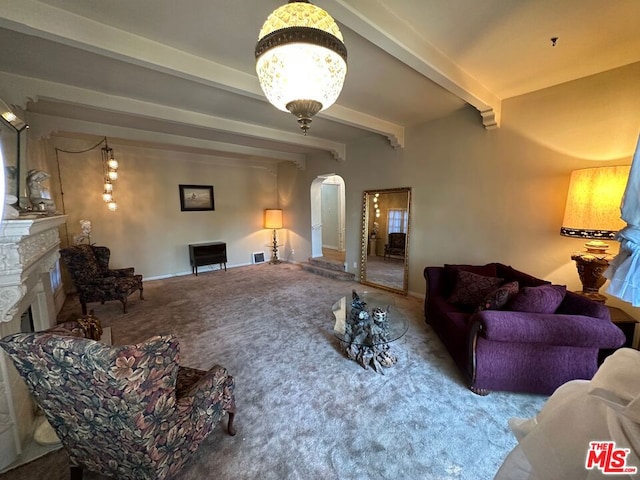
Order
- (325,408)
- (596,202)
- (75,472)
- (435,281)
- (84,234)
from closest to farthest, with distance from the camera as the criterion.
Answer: (75,472) → (325,408) → (596,202) → (435,281) → (84,234)

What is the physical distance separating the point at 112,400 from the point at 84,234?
192 inches

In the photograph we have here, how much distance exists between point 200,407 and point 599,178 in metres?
3.43

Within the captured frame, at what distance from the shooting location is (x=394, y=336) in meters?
2.36

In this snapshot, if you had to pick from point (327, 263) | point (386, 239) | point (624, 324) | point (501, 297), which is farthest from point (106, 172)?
point (624, 324)

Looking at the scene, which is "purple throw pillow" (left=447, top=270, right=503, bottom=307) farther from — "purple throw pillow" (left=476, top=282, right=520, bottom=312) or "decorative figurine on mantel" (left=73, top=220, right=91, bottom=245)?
"decorative figurine on mantel" (left=73, top=220, right=91, bottom=245)

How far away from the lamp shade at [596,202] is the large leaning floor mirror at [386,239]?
6.91 feet

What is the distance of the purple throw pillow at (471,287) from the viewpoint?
259cm

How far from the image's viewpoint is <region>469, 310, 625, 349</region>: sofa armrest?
5.72ft

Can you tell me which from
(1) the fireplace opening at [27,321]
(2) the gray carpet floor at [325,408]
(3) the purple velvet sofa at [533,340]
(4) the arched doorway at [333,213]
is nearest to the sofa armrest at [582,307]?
(3) the purple velvet sofa at [533,340]

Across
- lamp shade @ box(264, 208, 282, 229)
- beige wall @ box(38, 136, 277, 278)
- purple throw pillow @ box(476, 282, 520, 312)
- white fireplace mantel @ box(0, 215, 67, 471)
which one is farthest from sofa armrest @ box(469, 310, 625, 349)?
beige wall @ box(38, 136, 277, 278)

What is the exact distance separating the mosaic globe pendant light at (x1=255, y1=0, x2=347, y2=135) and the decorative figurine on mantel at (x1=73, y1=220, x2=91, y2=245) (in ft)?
16.5

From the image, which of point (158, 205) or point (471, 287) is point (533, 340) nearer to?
point (471, 287)

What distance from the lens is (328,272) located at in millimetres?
5535

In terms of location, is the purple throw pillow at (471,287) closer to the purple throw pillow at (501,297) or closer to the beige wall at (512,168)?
the purple throw pillow at (501,297)
